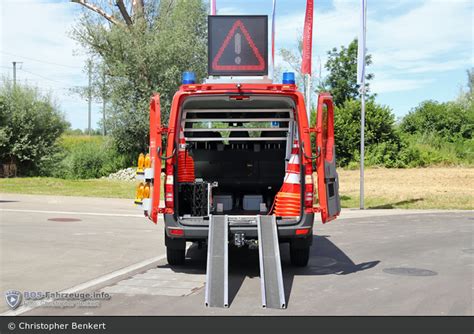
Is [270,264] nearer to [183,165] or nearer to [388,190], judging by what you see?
[183,165]

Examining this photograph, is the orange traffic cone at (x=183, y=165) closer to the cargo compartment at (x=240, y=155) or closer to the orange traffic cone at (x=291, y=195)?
the cargo compartment at (x=240, y=155)

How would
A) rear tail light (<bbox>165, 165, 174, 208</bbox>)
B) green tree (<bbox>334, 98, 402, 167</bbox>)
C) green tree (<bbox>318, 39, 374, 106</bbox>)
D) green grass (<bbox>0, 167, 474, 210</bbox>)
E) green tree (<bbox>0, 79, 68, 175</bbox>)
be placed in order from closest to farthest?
rear tail light (<bbox>165, 165, 174, 208</bbox>)
green grass (<bbox>0, 167, 474, 210</bbox>)
green tree (<bbox>0, 79, 68, 175</bbox>)
green tree (<bbox>334, 98, 402, 167</bbox>)
green tree (<bbox>318, 39, 374, 106</bbox>)

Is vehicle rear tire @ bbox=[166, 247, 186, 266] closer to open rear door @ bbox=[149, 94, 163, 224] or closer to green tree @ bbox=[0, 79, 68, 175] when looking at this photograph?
open rear door @ bbox=[149, 94, 163, 224]

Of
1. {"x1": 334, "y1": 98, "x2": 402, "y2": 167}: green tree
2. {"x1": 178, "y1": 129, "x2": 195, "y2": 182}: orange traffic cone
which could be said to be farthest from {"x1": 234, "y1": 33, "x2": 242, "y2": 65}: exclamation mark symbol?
{"x1": 334, "y1": 98, "x2": 402, "y2": 167}: green tree

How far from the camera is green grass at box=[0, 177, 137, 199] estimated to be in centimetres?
2236

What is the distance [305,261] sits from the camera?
891cm

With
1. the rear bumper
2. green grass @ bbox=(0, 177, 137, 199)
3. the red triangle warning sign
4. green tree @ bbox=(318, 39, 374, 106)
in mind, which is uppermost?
green tree @ bbox=(318, 39, 374, 106)

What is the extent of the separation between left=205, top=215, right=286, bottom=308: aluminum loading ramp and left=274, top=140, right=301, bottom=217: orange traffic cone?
11.4 inches

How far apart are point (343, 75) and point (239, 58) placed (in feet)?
137

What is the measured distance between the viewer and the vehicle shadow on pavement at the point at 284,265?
27.0 ft

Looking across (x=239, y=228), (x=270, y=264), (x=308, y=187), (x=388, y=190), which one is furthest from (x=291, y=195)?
(x=388, y=190)
